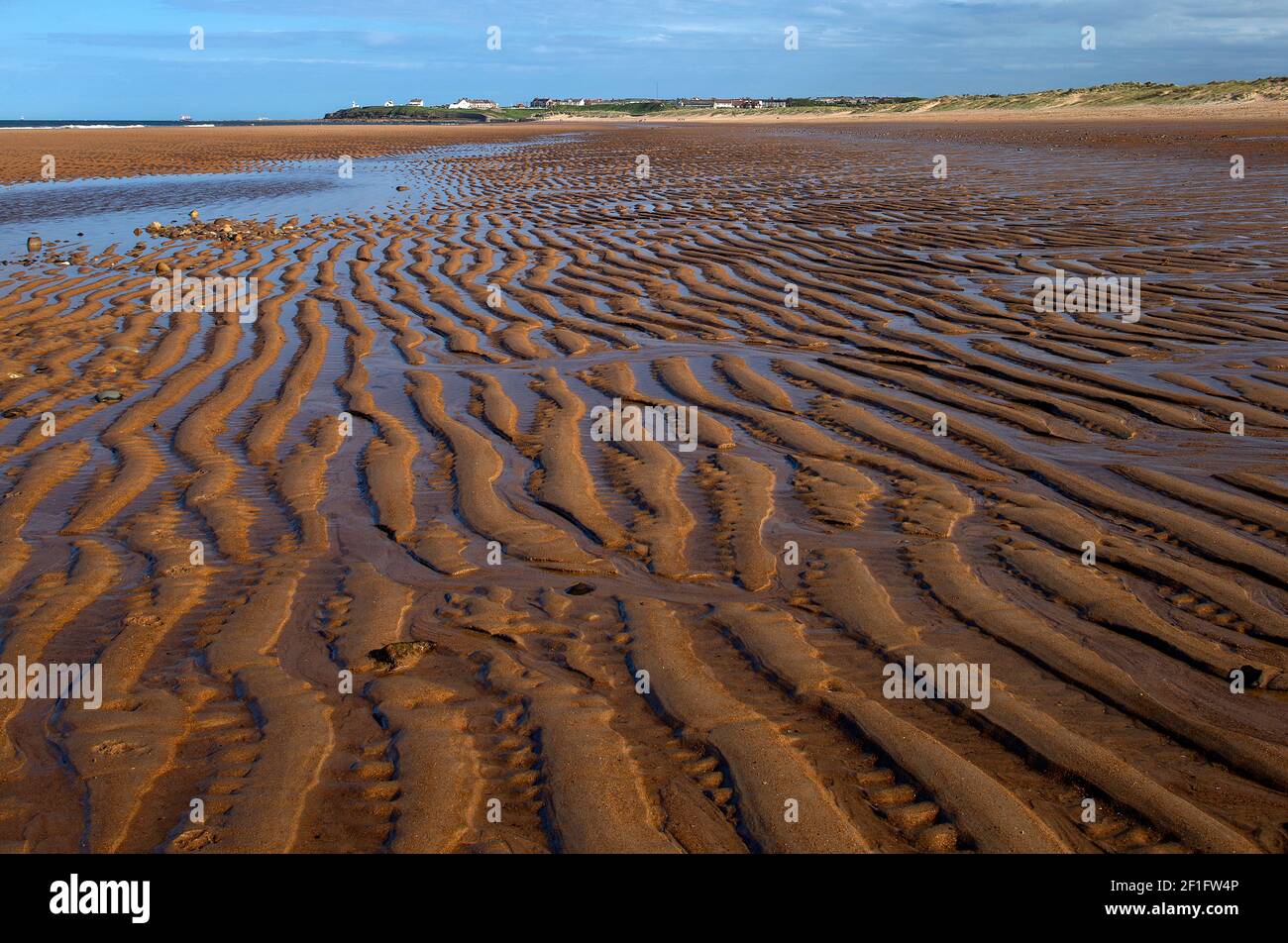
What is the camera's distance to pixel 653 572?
4145 millimetres

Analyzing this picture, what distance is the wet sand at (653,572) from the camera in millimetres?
2785

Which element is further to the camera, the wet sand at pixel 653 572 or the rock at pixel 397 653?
the rock at pixel 397 653

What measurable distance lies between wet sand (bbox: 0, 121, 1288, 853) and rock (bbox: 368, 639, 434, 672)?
0.02 meters

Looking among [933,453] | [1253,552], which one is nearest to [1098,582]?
[1253,552]

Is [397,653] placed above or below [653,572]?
below

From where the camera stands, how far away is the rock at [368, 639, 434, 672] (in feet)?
11.5

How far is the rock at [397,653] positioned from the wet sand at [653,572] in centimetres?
2

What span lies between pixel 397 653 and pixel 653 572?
42.4 inches

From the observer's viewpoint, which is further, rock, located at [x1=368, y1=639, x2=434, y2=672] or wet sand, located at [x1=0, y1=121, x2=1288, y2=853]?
rock, located at [x1=368, y1=639, x2=434, y2=672]

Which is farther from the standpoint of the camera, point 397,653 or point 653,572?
point 653,572

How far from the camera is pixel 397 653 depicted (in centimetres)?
Result: 353

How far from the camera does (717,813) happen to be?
2723 millimetres

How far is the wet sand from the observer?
2785mm
